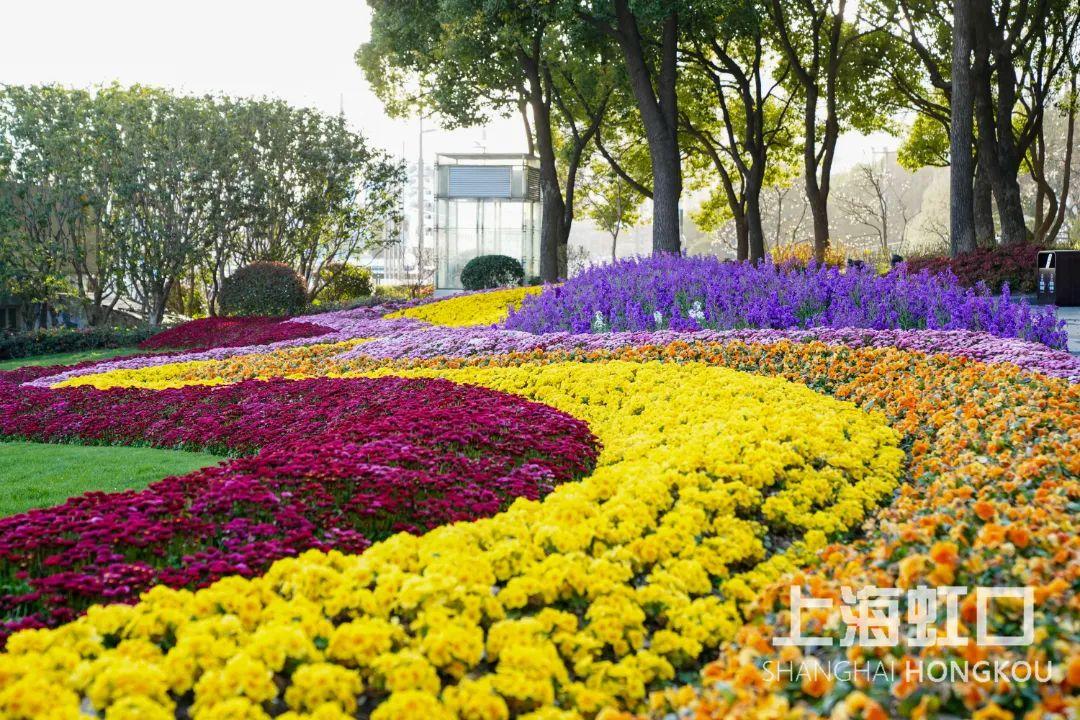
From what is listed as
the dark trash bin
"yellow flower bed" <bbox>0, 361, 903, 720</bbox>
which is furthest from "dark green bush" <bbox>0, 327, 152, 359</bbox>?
the dark trash bin

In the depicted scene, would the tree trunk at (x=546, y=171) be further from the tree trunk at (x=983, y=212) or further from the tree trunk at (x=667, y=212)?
the tree trunk at (x=983, y=212)

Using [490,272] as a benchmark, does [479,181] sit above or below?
above

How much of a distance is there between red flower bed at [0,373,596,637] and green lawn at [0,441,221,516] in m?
0.41

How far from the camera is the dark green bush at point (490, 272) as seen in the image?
23.3 m

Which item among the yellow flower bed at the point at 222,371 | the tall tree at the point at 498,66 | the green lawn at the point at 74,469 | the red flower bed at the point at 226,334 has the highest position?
the tall tree at the point at 498,66

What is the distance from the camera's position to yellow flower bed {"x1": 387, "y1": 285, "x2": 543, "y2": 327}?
15.4 metres

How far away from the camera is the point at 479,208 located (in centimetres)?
2586

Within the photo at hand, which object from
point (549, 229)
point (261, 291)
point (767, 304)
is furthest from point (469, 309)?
point (767, 304)

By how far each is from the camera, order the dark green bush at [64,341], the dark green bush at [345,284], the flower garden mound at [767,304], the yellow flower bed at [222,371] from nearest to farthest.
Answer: the flower garden mound at [767,304], the yellow flower bed at [222,371], the dark green bush at [64,341], the dark green bush at [345,284]

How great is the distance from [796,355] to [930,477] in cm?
344

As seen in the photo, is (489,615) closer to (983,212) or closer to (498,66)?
(983,212)

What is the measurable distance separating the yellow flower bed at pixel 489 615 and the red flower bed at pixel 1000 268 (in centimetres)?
1102

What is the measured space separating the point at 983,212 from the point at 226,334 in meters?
14.1

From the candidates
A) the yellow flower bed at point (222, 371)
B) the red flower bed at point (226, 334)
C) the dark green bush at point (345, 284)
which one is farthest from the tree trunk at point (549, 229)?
the yellow flower bed at point (222, 371)
